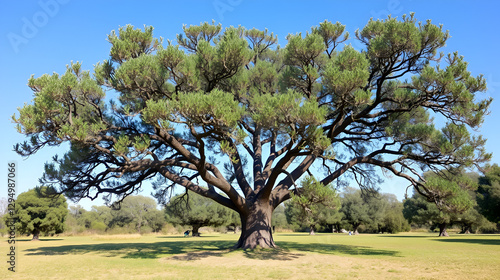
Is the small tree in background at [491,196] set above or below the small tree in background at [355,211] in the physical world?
above

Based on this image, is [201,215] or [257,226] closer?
[257,226]

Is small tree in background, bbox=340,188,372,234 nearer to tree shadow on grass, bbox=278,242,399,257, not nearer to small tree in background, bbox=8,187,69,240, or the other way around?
tree shadow on grass, bbox=278,242,399,257

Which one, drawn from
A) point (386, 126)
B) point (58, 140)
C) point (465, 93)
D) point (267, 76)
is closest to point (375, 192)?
point (386, 126)

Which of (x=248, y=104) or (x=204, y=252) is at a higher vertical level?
(x=248, y=104)

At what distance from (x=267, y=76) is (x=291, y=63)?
199 cm

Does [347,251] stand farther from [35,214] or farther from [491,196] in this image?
[35,214]

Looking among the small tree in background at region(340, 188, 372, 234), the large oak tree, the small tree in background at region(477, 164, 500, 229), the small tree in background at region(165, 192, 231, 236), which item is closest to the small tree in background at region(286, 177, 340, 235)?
the large oak tree

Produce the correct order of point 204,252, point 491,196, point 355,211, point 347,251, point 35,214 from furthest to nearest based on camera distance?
point 355,211, point 35,214, point 491,196, point 347,251, point 204,252

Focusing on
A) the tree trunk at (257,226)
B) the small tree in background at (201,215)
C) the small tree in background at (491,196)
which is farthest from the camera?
the small tree in background at (201,215)

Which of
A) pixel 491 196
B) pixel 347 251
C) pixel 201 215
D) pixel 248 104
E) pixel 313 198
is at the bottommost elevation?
pixel 347 251

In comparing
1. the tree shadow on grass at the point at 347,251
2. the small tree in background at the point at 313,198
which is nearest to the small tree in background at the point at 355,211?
the tree shadow on grass at the point at 347,251

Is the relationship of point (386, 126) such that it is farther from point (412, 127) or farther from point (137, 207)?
point (137, 207)

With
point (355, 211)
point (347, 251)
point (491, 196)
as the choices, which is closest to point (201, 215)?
point (355, 211)

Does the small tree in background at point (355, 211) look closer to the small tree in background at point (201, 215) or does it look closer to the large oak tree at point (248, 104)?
→ the small tree in background at point (201, 215)
